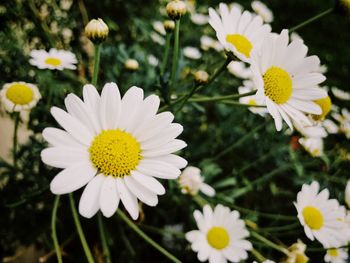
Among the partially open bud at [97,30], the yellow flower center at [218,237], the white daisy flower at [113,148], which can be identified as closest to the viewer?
the white daisy flower at [113,148]

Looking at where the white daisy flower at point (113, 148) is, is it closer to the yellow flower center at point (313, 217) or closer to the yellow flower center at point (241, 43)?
the yellow flower center at point (241, 43)

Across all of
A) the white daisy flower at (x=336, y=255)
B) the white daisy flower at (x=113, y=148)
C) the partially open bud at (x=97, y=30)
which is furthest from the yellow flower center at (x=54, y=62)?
the white daisy flower at (x=336, y=255)

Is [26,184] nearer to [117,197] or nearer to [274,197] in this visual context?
[117,197]

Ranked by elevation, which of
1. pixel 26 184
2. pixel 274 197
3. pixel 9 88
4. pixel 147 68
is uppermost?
pixel 9 88

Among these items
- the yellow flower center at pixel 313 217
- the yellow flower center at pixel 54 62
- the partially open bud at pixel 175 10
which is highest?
the partially open bud at pixel 175 10

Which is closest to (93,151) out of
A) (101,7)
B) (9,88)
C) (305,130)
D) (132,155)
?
(132,155)

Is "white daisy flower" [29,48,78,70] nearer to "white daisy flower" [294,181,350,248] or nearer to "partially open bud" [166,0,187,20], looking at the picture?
"partially open bud" [166,0,187,20]

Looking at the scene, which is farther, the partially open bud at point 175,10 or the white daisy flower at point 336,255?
the white daisy flower at point 336,255
